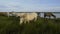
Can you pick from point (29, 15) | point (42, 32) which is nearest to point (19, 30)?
point (42, 32)

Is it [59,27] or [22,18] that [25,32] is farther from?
[22,18]

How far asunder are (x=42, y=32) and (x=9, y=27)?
1.34 meters

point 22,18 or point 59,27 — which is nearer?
point 59,27

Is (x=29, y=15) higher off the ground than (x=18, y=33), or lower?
higher

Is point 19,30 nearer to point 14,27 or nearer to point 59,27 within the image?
point 14,27

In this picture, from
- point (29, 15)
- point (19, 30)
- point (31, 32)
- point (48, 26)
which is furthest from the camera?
point (29, 15)

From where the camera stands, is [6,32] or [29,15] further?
[29,15]

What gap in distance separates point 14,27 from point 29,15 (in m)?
2.17

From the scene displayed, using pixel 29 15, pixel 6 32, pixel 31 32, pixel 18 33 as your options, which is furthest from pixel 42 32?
pixel 29 15

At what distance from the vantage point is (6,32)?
639 cm

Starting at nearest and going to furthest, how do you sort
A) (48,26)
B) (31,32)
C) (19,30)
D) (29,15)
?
(31,32), (19,30), (48,26), (29,15)

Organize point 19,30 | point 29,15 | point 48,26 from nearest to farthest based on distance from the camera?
point 19,30
point 48,26
point 29,15

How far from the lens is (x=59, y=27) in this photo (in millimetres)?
7000

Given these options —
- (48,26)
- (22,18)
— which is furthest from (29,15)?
(48,26)
